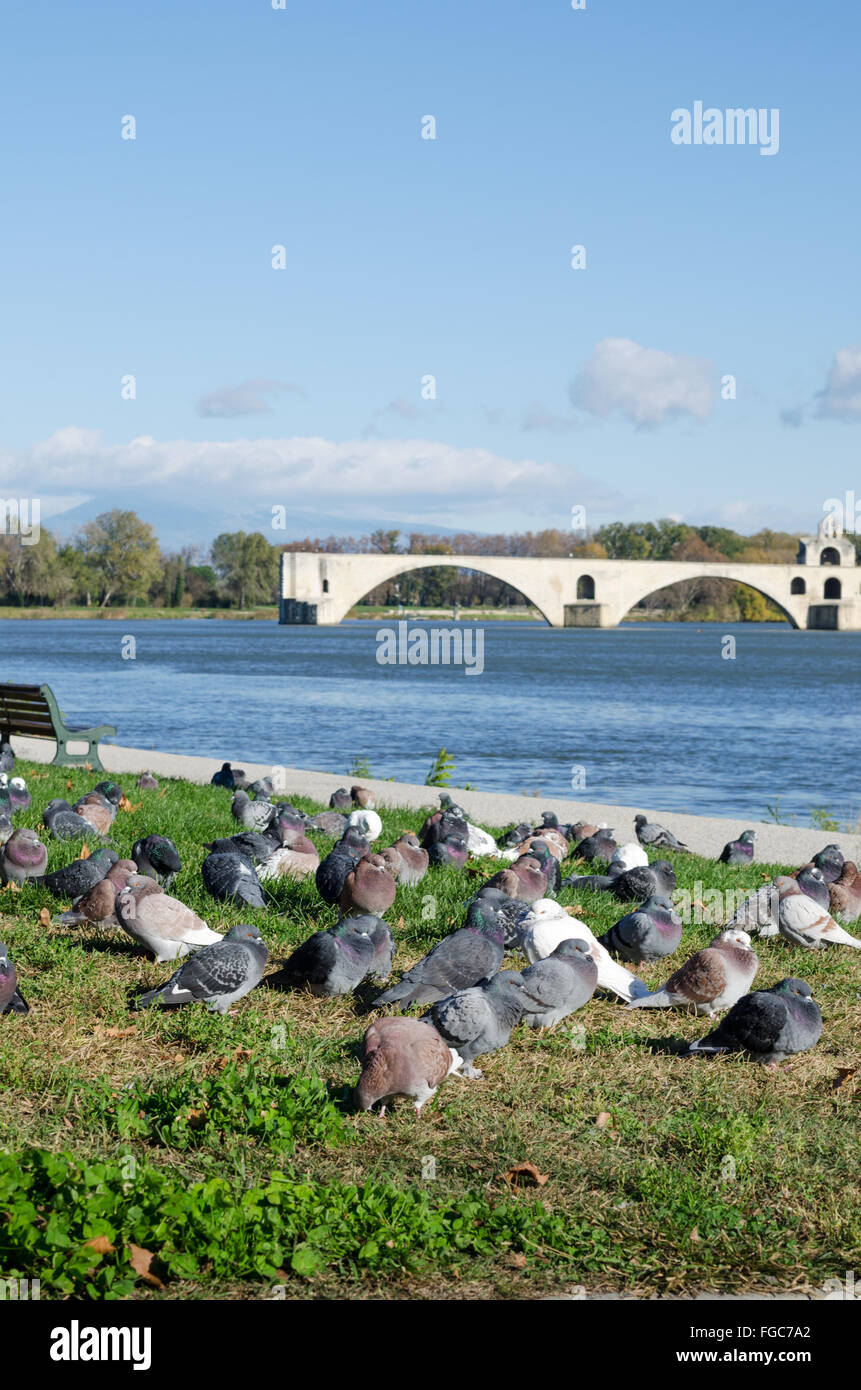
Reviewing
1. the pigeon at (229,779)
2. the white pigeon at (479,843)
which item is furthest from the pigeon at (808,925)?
the pigeon at (229,779)

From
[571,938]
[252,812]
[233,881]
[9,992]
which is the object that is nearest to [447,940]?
[571,938]

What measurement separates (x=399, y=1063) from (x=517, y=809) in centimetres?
957

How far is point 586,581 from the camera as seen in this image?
124188 mm

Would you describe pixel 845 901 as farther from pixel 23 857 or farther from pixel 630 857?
pixel 23 857

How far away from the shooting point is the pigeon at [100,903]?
6863mm

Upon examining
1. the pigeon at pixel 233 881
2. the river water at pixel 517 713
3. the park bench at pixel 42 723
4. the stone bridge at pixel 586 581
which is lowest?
the river water at pixel 517 713

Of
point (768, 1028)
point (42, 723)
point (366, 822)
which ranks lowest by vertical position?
point (768, 1028)

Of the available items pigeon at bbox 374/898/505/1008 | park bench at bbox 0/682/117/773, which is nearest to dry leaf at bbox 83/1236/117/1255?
pigeon at bbox 374/898/505/1008

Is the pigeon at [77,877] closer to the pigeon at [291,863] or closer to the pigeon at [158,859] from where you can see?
the pigeon at [158,859]

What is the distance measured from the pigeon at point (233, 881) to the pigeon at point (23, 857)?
1086 mm

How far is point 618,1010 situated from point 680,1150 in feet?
5.49
